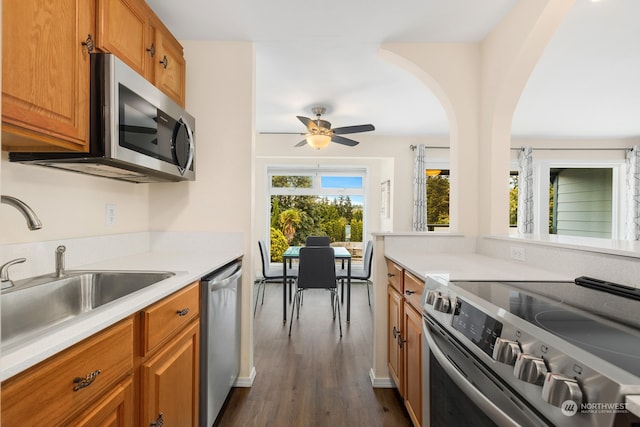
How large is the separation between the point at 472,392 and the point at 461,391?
0.12 meters

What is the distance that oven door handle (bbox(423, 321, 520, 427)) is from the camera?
0.72m

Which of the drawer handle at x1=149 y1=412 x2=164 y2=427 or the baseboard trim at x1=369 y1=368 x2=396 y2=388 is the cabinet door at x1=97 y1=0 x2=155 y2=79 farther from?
the baseboard trim at x1=369 y1=368 x2=396 y2=388

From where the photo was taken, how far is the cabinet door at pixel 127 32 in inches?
53.2

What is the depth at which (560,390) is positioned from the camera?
560mm

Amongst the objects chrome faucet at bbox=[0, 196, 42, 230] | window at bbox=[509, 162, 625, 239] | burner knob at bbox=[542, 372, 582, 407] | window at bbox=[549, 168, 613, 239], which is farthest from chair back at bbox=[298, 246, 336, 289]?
window at bbox=[549, 168, 613, 239]

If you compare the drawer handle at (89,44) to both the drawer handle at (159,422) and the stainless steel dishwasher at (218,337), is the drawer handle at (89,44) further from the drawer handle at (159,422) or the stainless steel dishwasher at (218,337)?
the drawer handle at (159,422)

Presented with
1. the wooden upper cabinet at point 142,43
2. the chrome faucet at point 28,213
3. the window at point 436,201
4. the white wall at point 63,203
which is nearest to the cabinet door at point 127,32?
the wooden upper cabinet at point 142,43

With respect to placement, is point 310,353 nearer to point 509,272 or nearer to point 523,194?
point 509,272

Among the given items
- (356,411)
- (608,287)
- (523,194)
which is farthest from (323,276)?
(523,194)

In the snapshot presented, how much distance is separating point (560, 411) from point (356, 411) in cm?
156

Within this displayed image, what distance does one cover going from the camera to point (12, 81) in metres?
0.97

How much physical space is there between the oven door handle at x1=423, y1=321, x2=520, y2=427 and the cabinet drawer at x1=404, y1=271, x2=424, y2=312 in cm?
29

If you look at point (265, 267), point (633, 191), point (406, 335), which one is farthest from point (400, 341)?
point (633, 191)

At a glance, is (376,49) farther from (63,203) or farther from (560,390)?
(560,390)
